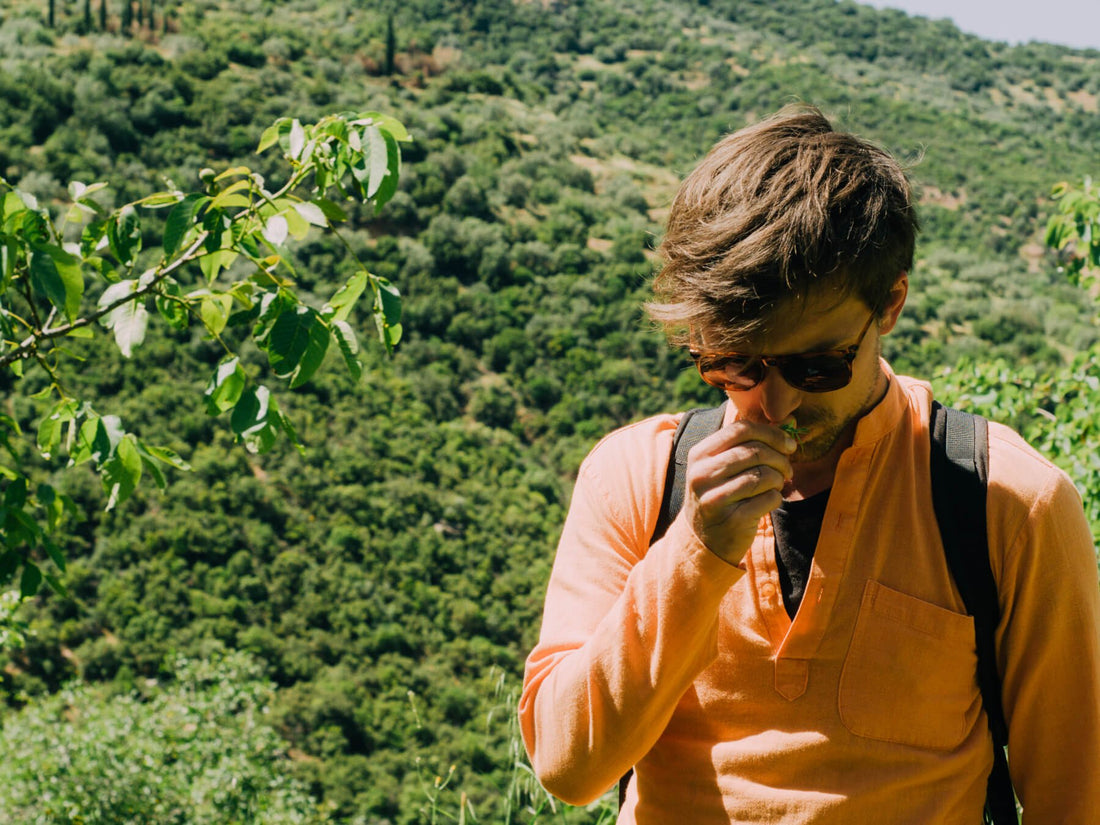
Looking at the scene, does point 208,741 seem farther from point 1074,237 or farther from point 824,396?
point 824,396

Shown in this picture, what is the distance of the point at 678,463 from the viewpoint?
4.02 ft

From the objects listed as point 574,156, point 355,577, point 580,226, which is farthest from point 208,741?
point 574,156

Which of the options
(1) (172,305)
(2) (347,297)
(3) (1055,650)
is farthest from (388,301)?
(3) (1055,650)

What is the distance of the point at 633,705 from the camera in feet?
3.43

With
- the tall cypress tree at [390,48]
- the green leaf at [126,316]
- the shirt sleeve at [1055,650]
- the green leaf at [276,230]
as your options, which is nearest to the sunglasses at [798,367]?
the shirt sleeve at [1055,650]

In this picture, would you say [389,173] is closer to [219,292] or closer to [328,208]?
[328,208]

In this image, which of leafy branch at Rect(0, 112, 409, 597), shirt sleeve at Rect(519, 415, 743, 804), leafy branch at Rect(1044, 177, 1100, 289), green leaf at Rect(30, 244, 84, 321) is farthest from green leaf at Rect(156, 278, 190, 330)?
leafy branch at Rect(1044, 177, 1100, 289)

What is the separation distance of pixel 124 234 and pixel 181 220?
0.24 metres

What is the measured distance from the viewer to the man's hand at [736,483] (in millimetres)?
1011

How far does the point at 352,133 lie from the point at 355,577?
2195cm

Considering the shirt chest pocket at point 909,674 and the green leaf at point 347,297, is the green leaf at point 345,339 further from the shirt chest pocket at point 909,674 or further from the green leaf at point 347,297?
the shirt chest pocket at point 909,674

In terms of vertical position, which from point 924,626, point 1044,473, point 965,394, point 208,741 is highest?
point 1044,473

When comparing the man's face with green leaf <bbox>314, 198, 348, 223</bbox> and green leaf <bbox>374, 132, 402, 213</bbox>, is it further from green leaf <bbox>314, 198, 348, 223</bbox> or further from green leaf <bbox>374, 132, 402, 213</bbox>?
green leaf <bbox>314, 198, 348, 223</bbox>

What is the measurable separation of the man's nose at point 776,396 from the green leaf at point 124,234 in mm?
1206
